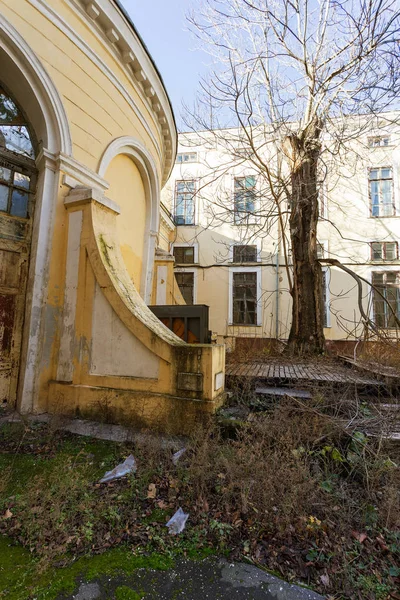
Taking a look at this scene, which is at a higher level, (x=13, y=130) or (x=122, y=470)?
(x=13, y=130)

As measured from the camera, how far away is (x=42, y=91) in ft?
14.3

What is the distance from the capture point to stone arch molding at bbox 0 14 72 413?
13.4 ft

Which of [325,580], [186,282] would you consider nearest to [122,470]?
[325,580]

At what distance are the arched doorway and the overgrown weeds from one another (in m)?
1.14

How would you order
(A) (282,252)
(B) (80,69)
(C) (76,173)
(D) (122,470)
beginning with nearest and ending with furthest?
(D) (122,470) → (C) (76,173) → (B) (80,69) → (A) (282,252)

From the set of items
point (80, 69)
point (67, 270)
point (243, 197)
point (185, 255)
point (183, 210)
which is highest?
point (183, 210)

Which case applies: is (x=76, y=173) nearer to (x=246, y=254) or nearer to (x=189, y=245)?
(x=189, y=245)

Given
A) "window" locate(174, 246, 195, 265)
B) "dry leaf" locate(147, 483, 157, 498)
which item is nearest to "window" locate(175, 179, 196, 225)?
"window" locate(174, 246, 195, 265)

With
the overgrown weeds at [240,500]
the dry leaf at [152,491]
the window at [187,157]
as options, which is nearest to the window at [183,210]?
the window at [187,157]

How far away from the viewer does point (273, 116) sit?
8.84 metres

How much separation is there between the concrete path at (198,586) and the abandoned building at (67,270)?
172cm

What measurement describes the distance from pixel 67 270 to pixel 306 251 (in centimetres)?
670

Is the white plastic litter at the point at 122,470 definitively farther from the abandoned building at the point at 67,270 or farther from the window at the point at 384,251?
the window at the point at 384,251

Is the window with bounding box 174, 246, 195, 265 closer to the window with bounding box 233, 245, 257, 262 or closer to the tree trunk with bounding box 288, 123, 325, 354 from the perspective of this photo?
the window with bounding box 233, 245, 257, 262
